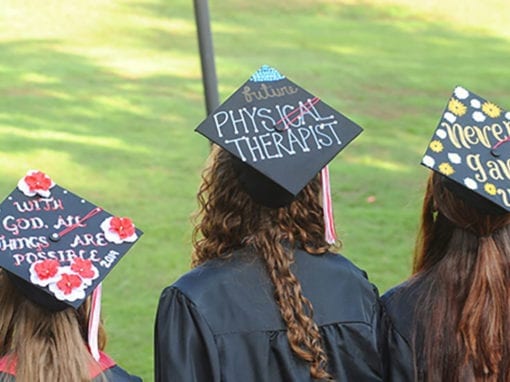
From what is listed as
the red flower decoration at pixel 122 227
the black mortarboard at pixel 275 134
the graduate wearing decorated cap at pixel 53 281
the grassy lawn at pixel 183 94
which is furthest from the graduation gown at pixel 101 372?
the grassy lawn at pixel 183 94

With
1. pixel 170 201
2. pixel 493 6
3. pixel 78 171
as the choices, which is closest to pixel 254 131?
pixel 170 201

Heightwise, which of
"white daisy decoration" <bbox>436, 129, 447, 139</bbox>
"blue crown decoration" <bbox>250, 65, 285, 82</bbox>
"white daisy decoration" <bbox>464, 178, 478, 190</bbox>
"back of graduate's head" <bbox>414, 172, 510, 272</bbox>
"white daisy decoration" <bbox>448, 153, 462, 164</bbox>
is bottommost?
"back of graduate's head" <bbox>414, 172, 510, 272</bbox>

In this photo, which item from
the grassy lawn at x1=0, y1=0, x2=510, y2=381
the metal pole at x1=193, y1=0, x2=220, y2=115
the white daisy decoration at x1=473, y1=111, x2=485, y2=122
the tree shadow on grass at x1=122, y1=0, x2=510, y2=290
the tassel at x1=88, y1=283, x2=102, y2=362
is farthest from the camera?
the tree shadow on grass at x1=122, y1=0, x2=510, y2=290

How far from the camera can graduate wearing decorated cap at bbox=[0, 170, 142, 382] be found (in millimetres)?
2992

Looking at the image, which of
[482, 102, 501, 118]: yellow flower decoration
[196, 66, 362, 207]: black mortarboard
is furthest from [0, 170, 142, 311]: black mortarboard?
[482, 102, 501, 118]: yellow flower decoration

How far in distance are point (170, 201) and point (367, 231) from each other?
166 cm

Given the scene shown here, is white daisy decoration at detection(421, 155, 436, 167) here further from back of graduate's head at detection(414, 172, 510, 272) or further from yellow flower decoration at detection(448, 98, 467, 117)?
yellow flower decoration at detection(448, 98, 467, 117)

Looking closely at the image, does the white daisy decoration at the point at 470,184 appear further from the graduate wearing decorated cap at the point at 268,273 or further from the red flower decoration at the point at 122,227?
the red flower decoration at the point at 122,227

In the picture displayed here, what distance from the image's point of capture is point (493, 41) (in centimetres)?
1549

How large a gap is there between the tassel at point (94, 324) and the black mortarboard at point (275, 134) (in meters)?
0.51

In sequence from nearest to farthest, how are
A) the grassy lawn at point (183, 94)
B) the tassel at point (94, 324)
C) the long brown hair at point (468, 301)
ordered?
the tassel at point (94, 324) < the long brown hair at point (468, 301) < the grassy lawn at point (183, 94)

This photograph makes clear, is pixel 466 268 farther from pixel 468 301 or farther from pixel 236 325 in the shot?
pixel 236 325

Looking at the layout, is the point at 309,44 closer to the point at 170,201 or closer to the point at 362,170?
the point at 362,170

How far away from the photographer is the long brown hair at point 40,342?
117 inches
